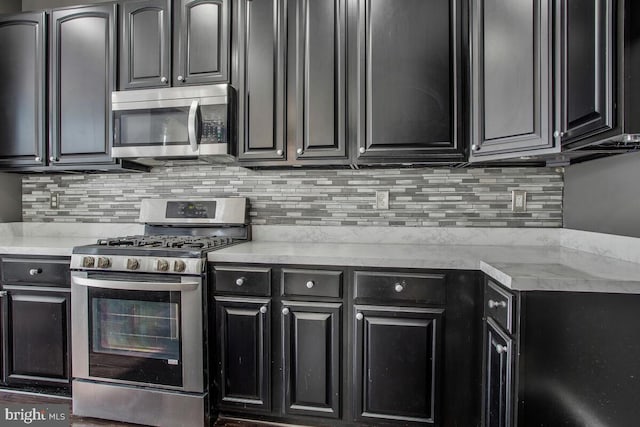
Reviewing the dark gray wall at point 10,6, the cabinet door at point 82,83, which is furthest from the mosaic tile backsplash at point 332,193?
the dark gray wall at point 10,6

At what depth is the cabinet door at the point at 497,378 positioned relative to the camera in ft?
4.08

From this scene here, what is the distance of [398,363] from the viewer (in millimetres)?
1565

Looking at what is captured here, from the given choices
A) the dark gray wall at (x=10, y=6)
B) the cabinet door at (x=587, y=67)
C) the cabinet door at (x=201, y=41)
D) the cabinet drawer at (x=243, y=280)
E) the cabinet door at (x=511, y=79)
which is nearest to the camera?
the cabinet door at (x=587, y=67)

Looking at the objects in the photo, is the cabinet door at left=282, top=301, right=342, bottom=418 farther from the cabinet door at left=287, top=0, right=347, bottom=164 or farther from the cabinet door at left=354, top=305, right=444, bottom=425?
the cabinet door at left=287, top=0, right=347, bottom=164

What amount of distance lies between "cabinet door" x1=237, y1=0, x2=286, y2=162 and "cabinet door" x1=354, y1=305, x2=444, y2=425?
39.5 inches

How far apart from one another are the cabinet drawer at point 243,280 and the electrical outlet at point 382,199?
814 millimetres

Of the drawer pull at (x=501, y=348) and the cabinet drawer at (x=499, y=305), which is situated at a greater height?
the cabinet drawer at (x=499, y=305)

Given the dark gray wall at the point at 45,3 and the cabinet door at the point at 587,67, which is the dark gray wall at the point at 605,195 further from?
the dark gray wall at the point at 45,3

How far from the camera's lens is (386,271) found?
1583 mm

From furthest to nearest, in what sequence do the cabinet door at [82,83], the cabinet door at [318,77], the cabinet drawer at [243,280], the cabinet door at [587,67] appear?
the cabinet door at [82,83]
the cabinet door at [318,77]
the cabinet drawer at [243,280]
the cabinet door at [587,67]

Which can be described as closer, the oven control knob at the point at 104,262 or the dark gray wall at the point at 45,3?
the oven control knob at the point at 104,262

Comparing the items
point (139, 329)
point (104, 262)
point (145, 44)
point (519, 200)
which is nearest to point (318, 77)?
point (145, 44)

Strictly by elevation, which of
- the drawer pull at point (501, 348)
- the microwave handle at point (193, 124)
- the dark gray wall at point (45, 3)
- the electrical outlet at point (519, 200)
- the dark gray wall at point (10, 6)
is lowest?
the drawer pull at point (501, 348)

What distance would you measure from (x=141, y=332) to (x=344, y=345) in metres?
1.03
